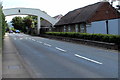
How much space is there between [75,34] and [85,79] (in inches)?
982

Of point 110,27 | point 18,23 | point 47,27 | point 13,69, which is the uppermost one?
point 18,23

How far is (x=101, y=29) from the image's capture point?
97.7 feet

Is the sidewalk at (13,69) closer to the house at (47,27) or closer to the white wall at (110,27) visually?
the white wall at (110,27)

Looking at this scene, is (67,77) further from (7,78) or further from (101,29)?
(101,29)

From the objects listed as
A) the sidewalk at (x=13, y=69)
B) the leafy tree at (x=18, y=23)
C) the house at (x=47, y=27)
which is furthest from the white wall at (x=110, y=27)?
the leafy tree at (x=18, y=23)

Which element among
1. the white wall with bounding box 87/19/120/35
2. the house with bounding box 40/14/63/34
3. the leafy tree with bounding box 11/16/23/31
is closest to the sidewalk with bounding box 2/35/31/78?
the white wall with bounding box 87/19/120/35

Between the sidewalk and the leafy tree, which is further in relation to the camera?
the leafy tree

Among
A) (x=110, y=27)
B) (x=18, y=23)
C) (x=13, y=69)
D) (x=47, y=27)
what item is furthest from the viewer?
(x=18, y=23)

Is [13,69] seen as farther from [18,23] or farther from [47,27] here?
[18,23]

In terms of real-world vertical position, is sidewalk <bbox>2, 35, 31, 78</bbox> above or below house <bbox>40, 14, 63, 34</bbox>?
below

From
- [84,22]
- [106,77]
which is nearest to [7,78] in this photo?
[106,77]

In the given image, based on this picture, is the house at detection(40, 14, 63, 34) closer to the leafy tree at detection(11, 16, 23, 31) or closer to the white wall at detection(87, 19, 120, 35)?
the white wall at detection(87, 19, 120, 35)

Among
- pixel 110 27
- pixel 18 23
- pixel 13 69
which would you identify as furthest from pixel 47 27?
pixel 13 69

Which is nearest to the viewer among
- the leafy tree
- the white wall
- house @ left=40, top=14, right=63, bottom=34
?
the white wall
